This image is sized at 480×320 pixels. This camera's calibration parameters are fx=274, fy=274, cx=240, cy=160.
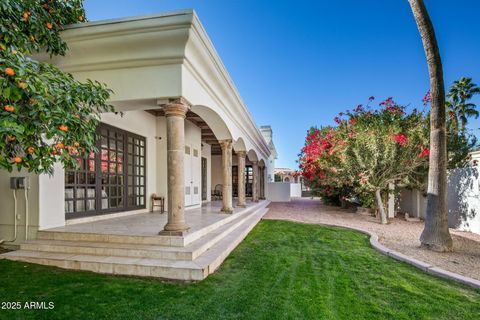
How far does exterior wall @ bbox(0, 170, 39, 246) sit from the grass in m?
0.93

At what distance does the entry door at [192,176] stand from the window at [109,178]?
174 cm

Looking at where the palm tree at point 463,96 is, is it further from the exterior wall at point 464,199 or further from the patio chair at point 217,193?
the patio chair at point 217,193

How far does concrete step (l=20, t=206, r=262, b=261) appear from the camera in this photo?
4414mm

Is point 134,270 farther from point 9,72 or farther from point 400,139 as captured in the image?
point 400,139

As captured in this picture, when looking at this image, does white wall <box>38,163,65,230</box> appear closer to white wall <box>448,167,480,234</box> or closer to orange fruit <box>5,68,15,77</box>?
orange fruit <box>5,68,15,77</box>

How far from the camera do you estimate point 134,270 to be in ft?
13.5

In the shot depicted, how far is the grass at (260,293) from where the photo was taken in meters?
3.05

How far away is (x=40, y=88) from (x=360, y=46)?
14022mm

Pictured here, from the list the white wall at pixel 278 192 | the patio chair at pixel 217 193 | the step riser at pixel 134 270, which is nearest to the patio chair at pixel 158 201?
the step riser at pixel 134 270

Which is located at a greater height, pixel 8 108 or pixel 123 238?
pixel 8 108

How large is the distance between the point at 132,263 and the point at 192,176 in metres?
6.81

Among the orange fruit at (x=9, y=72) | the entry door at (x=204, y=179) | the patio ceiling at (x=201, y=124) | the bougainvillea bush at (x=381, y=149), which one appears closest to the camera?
the orange fruit at (x=9, y=72)

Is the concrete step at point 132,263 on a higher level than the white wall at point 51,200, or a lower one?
lower

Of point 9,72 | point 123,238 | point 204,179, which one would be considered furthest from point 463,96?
point 9,72
